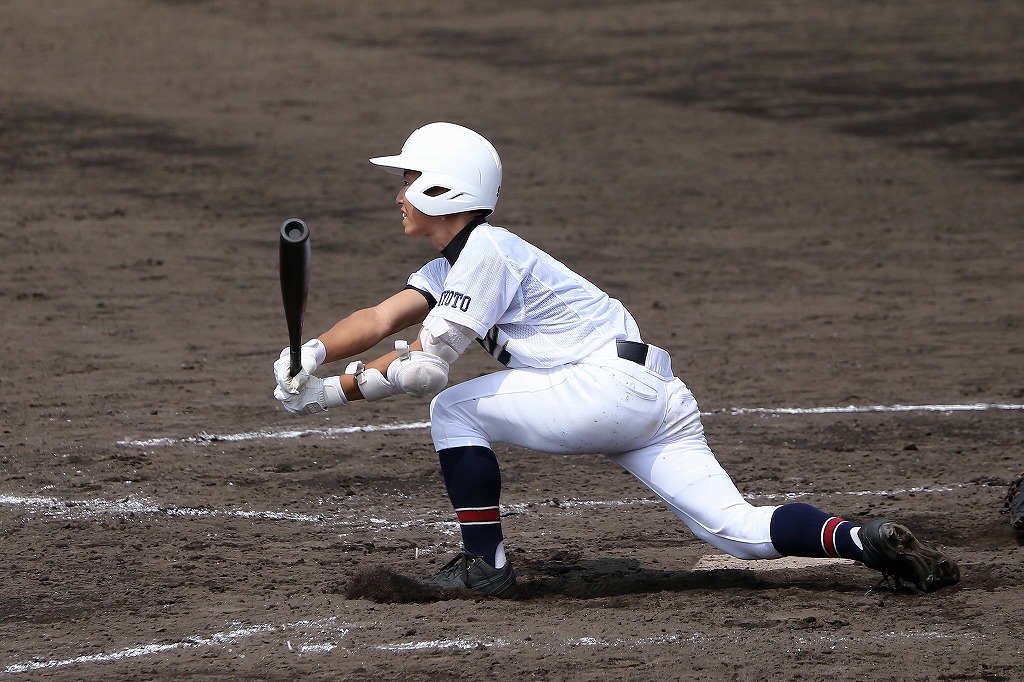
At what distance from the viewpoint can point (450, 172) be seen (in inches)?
182

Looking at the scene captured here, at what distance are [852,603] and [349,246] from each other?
681cm

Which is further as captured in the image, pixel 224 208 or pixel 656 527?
pixel 224 208

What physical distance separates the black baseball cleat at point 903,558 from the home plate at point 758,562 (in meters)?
0.44

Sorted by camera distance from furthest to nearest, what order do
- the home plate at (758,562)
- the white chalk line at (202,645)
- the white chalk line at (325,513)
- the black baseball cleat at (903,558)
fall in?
the white chalk line at (325,513), the home plate at (758,562), the black baseball cleat at (903,558), the white chalk line at (202,645)

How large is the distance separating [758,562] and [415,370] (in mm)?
1534

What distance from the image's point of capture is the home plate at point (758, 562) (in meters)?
5.01

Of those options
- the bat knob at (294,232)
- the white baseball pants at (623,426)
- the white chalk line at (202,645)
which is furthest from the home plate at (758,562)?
the bat knob at (294,232)

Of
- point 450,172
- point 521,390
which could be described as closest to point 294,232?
point 450,172

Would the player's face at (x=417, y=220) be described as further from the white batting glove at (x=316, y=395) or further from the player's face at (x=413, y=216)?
the white batting glove at (x=316, y=395)

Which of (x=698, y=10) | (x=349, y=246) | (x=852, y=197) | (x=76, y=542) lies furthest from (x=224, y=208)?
(x=698, y=10)

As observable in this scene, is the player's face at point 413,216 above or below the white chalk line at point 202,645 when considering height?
above

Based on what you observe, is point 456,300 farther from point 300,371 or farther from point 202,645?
point 202,645

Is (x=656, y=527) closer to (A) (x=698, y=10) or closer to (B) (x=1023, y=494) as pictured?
(B) (x=1023, y=494)

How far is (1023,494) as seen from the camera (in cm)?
512
